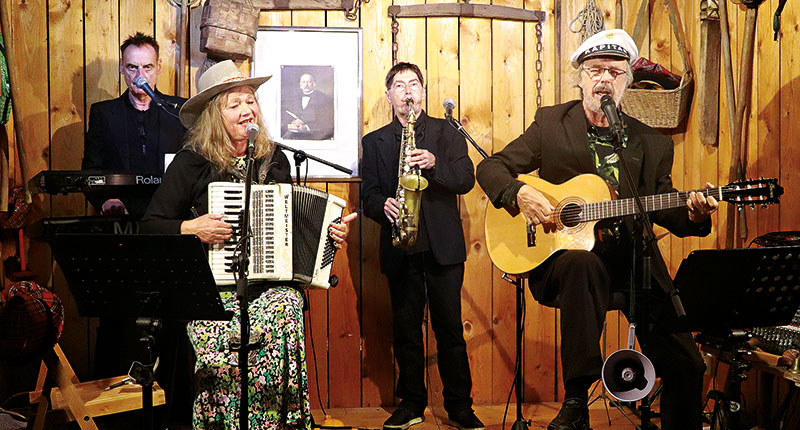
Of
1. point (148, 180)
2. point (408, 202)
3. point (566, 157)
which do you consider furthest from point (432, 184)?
point (148, 180)

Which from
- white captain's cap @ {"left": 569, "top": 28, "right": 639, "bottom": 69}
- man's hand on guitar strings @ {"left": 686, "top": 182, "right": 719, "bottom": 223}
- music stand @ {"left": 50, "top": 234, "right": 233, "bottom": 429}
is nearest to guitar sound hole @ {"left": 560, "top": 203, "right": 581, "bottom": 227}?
man's hand on guitar strings @ {"left": 686, "top": 182, "right": 719, "bottom": 223}

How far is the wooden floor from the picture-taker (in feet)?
13.5

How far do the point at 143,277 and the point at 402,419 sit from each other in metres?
1.78

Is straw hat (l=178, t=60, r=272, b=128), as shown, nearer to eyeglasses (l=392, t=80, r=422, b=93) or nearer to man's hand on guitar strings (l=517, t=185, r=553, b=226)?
eyeglasses (l=392, t=80, r=422, b=93)

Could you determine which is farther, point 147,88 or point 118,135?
point 118,135

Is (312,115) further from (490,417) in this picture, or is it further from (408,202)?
(490,417)

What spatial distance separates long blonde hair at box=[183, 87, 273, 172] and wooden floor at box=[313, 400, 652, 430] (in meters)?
1.50

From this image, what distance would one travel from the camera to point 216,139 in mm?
3602

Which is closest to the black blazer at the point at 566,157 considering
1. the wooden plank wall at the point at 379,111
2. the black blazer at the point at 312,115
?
the wooden plank wall at the point at 379,111

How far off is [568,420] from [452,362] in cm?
121

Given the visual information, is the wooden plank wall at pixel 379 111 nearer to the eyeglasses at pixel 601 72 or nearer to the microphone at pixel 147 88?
the microphone at pixel 147 88

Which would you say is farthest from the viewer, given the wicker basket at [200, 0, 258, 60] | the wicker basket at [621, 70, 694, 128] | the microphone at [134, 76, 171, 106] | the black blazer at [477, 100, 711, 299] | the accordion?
the wicker basket at [621, 70, 694, 128]

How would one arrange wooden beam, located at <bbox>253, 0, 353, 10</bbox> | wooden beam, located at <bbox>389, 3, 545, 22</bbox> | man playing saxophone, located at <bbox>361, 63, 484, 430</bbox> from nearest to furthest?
man playing saxophone, located at <bbox>361, 63, 484, 430</bbox> < wooden beam, located at <bbox>253, 0, 353, 10</bbox> < wooden beam, located at <bbox>389, 3, 545, 22</bbox>

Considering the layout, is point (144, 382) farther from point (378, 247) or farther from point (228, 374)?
point (378, 247)
